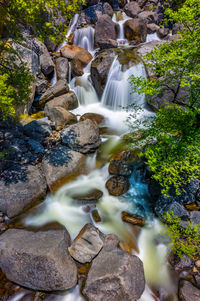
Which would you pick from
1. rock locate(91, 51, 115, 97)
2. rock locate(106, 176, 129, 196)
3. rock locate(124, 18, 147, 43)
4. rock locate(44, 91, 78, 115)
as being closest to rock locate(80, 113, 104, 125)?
rock locate(44, 91, 78, 115)

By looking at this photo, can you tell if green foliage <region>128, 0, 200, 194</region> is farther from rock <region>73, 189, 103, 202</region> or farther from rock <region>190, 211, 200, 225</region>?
rock <region>73, 189, 103, 202</region>

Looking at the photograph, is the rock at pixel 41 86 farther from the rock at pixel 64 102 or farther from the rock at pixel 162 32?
the rock at pixel 162 32

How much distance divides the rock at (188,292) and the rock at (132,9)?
25675 millimetres

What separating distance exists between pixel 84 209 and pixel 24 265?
8.43 feet

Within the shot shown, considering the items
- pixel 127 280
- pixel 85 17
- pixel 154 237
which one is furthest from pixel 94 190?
pixel 85 17

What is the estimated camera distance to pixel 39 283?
4000mm

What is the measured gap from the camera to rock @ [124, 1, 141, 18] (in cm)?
2050

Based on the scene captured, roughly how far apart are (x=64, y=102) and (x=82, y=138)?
4062 millimetres

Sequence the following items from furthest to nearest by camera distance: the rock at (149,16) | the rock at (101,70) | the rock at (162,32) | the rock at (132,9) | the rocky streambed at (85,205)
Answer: the rock at (132,9) < the rock at (149,16) < the rock at (162,32) < the rock at (101,70) < the rocky streambed at (85,205)

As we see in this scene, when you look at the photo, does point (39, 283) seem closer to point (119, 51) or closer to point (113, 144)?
point (113, 144)

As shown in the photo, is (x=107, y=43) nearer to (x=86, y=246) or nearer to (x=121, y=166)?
(x=121, y=166)

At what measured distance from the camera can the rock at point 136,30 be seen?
16.1m

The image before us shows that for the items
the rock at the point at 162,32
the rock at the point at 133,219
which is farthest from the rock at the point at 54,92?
the rock at the point at 162,32

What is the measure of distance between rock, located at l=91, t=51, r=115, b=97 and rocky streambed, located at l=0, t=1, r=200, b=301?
0.07m
